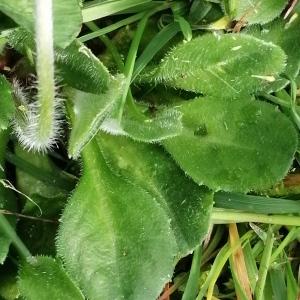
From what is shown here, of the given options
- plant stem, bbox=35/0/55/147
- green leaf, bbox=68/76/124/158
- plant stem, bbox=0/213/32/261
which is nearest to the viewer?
plant stem, bbox=35/0/55/147

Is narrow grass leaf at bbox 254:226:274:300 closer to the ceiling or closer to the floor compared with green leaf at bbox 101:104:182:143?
closer to the floor

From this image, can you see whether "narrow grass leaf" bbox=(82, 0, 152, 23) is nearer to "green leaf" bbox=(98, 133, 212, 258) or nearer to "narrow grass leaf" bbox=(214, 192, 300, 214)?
"green leaf" bbox=(98, 133, 212, 258)

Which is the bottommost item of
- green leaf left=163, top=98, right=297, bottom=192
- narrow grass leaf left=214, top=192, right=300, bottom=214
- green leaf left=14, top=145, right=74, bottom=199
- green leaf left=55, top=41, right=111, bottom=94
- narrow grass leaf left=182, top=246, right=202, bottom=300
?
narrow grass leaf left=182, top=246, right=202, bottom=300

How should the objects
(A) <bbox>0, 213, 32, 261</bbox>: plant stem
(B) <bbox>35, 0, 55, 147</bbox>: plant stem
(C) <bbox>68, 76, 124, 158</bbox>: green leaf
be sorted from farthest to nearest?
1. (A) <bbox>0, 213, 32, 261</bbox>: plant stem
2. (C) <bbox>68, 76, 124, 158</bbox>: green leaf
3. (B) <bbox>35, 0, 55, 147</bbox>: plant stem

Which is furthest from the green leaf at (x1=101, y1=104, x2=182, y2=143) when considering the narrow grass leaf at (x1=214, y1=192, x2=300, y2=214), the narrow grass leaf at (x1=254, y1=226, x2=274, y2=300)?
the narrow grass leaf at (x1=254, y1=226, x2=274, y2=300)

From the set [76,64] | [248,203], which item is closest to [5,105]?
[76,64]

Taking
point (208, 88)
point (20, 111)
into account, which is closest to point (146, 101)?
point (208, 88)

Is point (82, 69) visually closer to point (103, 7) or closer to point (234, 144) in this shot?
point (103, 7)

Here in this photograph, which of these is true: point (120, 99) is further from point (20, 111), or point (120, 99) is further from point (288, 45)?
point (288, 45)
